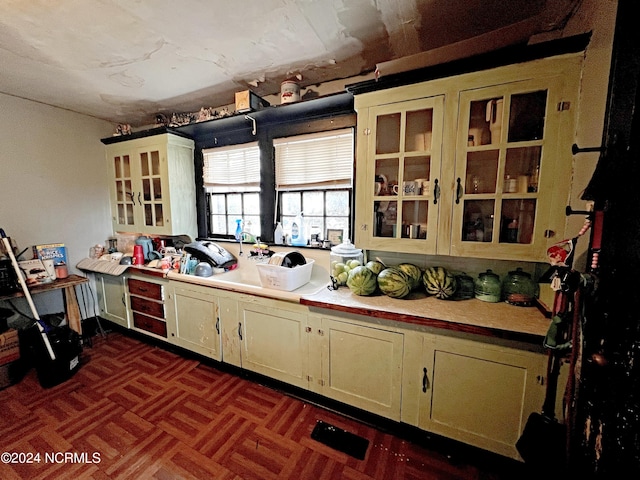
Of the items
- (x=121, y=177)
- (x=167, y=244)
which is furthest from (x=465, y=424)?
(x=121, y=177)

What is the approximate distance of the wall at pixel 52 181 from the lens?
2.46 metres

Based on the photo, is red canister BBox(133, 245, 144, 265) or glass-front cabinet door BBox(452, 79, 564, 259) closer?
glass-front cabinet door BBox(452, 79, 564, 259)

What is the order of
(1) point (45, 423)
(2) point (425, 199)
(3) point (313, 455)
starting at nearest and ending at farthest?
Result: (3) point (313, 455) → (2) point (425, 199) → (1) point (45, 423)

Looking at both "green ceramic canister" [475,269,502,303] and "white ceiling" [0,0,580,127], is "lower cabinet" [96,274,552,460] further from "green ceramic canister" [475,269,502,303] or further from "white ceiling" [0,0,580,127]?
"white ceiling" [0,0,580,127]

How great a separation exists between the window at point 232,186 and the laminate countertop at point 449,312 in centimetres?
133

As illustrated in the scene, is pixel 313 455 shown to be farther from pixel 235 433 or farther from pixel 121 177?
pixel 121 177

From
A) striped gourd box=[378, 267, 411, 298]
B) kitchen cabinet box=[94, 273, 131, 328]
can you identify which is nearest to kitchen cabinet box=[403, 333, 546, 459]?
striped gourd box=[378, 267, 411, 298]

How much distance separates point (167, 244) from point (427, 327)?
2.83m

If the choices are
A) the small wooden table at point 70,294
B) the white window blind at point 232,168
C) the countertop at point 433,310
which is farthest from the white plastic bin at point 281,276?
the small wooden table at point 70,294

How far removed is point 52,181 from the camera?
2717 millimetres

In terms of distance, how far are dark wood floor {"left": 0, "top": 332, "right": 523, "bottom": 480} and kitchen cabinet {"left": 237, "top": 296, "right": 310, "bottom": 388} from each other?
21 centimetres

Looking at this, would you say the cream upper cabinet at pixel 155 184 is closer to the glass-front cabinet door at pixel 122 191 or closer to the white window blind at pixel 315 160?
the glass-front cabinet door at pixel 122 191

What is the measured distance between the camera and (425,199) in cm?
162

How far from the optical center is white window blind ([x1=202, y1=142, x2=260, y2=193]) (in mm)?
2533
